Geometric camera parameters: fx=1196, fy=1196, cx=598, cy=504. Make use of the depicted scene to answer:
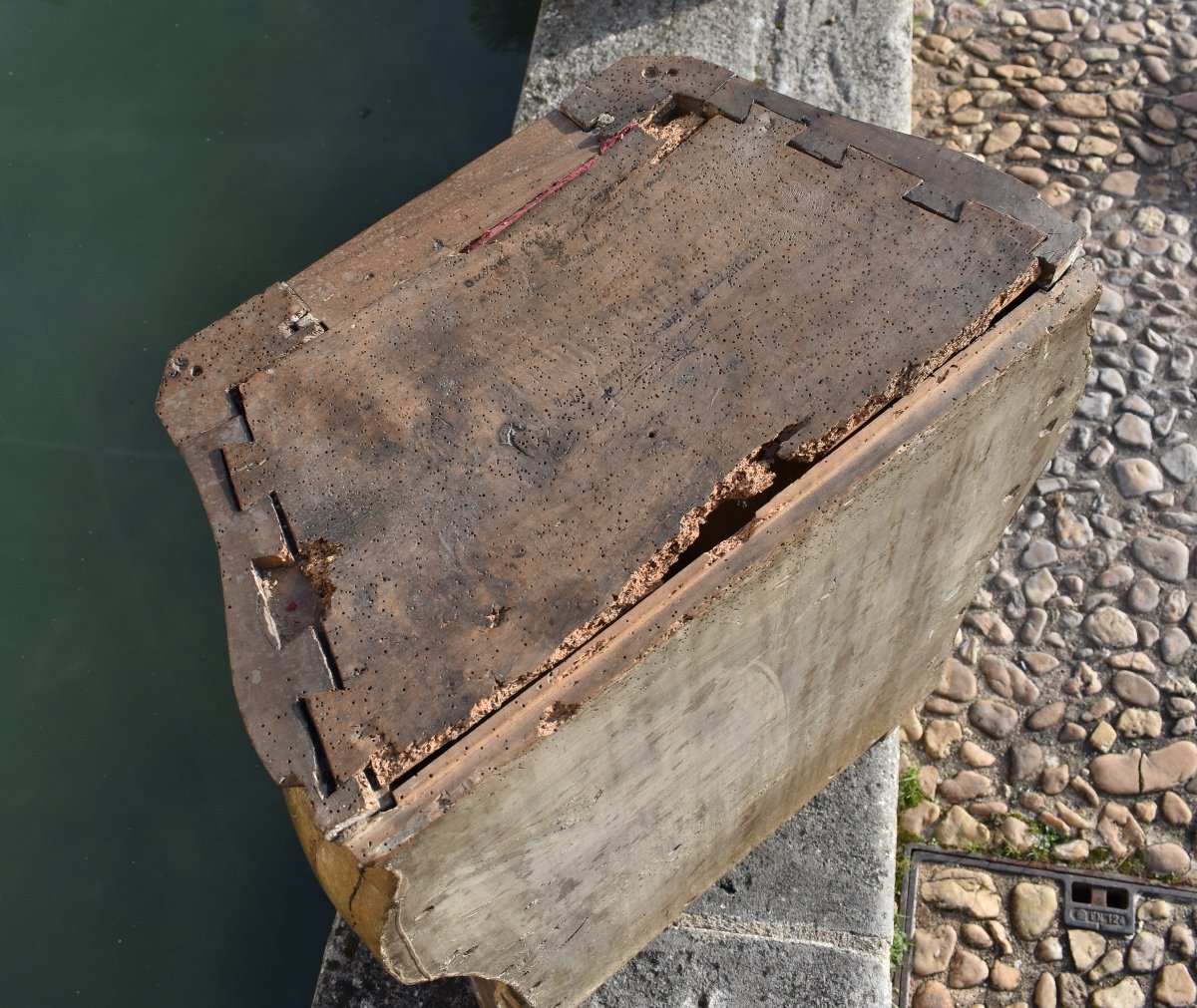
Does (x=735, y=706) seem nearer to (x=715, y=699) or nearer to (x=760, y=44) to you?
(x=715, y=699)

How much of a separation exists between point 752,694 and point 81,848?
8.41ft

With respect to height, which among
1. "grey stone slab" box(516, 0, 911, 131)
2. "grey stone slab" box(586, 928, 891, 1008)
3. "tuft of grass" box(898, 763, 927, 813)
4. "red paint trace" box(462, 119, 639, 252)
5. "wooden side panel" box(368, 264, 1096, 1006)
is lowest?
"tuft of grass" box(898, 763, 927, 813)

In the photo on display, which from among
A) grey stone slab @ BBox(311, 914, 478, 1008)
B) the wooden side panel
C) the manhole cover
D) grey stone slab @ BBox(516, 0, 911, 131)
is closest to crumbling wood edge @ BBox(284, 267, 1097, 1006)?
the wooden side panel

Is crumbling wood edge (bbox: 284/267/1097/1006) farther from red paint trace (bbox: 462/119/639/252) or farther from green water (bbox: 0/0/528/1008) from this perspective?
green water (bbox: 0/0/528/1008)

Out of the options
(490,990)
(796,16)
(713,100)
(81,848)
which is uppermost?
(713,100)

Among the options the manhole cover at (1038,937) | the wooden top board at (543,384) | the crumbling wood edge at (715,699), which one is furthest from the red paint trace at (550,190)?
the manhole cover at (1038,937)

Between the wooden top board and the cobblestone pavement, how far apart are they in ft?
5.72

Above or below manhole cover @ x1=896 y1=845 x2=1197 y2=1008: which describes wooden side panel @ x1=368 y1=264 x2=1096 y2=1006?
above

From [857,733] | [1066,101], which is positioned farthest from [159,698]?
[1066,101]

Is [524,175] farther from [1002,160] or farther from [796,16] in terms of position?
[1002,160]

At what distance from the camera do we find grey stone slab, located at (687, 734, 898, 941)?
3.06 metres

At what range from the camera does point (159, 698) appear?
13.5ft

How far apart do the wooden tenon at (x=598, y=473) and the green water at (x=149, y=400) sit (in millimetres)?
1607

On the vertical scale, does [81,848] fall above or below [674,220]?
below
